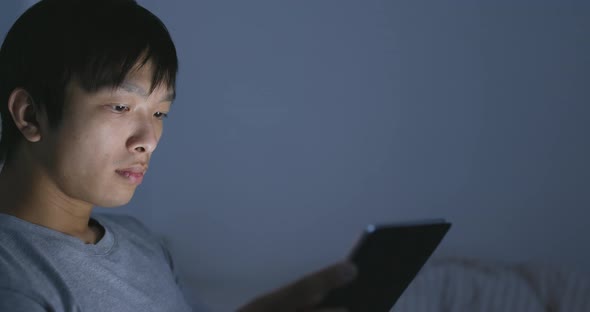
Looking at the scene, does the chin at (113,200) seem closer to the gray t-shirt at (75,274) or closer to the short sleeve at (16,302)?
the gray t-shirt at (75,274)

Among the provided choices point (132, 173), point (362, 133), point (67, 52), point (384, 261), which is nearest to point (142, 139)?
point (132, 173)

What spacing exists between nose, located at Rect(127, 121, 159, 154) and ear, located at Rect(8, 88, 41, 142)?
13 cm

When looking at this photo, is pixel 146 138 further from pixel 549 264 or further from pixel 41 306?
pixel 549 264

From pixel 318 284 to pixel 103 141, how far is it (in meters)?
0.38

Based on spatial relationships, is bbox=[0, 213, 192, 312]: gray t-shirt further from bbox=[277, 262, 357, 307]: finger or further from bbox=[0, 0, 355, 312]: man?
bbox=[277, 262, 357, 307]: finger

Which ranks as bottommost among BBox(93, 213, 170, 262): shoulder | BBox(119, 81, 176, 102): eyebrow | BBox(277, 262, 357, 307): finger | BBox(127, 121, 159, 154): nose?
BBox(93, 213, 170, 262): shoulder

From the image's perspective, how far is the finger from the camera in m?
0.56

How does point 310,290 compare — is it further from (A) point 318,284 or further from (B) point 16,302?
(B) point 16,302

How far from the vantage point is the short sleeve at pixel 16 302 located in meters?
0.60

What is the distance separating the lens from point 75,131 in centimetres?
72

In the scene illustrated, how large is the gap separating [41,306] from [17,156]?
0.24 metres

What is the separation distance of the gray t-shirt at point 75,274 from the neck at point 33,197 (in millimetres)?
34

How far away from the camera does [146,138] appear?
766 mm

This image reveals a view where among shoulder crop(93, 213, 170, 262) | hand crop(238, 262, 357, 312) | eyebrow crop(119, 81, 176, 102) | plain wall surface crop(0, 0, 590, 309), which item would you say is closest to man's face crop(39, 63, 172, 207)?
eyebrow crop(119, 81, 176, 102)
